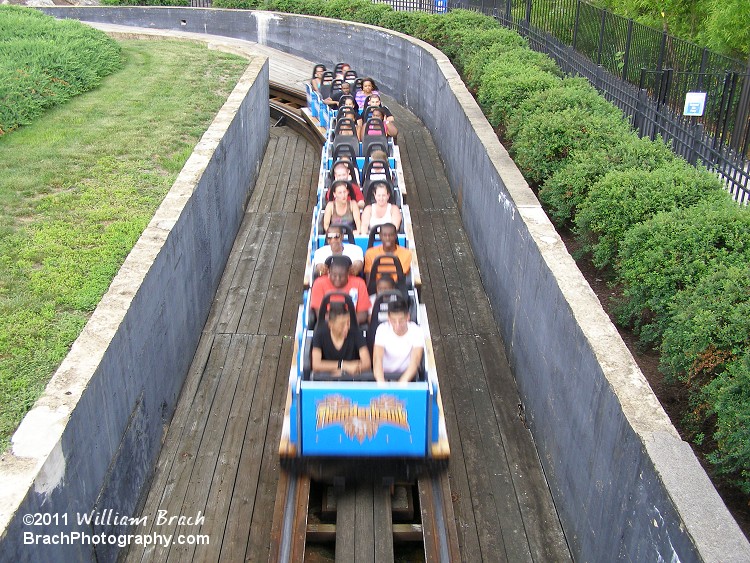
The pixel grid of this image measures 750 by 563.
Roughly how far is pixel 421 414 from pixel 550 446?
3.87ft

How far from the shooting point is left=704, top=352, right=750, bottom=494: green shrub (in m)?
3.39

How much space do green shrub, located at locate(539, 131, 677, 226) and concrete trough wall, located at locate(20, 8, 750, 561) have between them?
24cm

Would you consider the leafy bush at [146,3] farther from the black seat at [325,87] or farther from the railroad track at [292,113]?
the black seat at [325,87]

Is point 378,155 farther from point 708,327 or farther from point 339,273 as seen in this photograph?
point 708,327

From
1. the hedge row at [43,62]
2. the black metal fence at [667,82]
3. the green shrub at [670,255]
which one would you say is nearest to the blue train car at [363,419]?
the green shrub at [670,255]

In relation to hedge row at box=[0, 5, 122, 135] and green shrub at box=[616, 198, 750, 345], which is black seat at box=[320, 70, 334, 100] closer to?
hedge row at box=[0, 5, 122, 135]

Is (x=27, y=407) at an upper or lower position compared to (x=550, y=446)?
upper

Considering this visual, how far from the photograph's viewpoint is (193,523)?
15.9ft

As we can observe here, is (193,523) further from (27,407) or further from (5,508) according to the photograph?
(5,508)

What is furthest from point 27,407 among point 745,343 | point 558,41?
→ point 558,41

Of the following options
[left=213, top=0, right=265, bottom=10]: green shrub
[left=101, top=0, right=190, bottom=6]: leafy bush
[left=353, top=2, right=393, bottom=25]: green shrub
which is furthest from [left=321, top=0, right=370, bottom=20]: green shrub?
[left=101, top=0, right=190, bottom=6]: leafy bush

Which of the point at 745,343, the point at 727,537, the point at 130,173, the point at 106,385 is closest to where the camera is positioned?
the point at 727,537

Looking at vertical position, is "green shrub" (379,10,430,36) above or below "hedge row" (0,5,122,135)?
above

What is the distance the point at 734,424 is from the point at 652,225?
1.80 m
